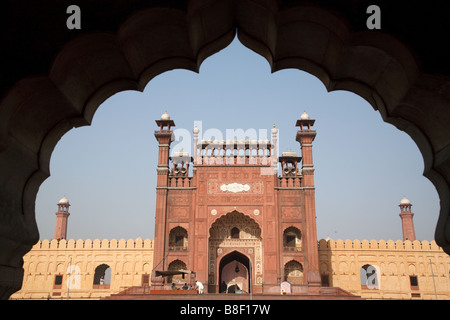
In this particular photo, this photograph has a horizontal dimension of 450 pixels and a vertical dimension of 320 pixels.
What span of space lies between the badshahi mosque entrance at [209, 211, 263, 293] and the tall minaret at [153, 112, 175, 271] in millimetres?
2884

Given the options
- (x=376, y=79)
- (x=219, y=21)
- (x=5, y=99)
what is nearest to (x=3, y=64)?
(x=5, y=99)

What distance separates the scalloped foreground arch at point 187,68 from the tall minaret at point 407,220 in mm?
34251

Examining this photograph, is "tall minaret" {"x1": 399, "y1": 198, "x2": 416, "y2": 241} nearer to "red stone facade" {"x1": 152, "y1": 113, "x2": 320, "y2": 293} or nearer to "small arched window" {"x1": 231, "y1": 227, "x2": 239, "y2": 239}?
"red stone facade" {"x1": 152, "y1": 113, "x2": 320, "y2": 293}

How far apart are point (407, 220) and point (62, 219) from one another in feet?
105

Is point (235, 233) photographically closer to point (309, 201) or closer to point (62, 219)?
point (309, 201)

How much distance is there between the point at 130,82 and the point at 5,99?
1.25 meters

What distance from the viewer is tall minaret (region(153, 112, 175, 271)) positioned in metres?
22.5

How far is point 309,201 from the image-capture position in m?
23.4

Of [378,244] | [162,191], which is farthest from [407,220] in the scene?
[162,191]

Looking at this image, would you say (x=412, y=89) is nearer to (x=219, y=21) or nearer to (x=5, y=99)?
(x=219, y=21)

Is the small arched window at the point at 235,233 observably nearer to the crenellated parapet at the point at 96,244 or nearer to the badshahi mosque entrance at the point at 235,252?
the badshahi mosque entrance at the point at 235,252

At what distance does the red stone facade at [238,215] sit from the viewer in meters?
22.5

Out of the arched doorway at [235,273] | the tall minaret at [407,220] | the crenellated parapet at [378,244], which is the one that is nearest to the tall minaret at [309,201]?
the arched doorway at [235,273]
